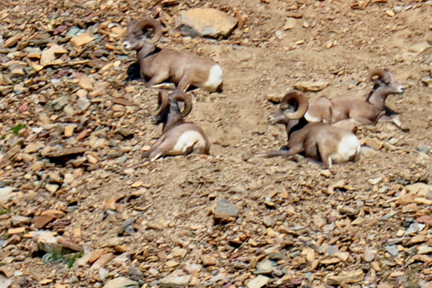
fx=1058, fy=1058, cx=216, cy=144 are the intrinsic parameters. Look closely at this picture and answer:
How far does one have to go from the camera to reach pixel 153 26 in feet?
40.1

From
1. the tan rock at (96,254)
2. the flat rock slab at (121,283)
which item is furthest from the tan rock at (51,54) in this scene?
the flat rock slab at (121,283)

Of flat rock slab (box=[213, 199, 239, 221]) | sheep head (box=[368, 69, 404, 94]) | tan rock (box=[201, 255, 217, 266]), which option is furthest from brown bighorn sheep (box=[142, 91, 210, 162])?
sheep head (box=[368, 69, 404, 94])

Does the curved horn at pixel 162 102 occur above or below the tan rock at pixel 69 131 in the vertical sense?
above

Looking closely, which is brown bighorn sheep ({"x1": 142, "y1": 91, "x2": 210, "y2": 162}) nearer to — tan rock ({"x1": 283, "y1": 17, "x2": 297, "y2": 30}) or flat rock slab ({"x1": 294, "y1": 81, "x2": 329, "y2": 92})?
flat rock slab ({"x1": 294, "y1": 81, "x2": 329, "y2": 92})

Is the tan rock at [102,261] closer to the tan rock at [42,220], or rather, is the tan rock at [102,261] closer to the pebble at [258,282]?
the tan rock at [42,220]

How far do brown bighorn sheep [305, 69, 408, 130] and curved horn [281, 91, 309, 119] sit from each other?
5.4 inches

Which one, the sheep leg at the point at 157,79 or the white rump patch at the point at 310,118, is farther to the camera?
the sheep leg at the point at 157,79

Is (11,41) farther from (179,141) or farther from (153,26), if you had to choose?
(179,141)

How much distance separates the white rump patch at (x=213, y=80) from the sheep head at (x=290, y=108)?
3.21ft

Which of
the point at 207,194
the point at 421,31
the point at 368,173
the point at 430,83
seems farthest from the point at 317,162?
the point at 421,31

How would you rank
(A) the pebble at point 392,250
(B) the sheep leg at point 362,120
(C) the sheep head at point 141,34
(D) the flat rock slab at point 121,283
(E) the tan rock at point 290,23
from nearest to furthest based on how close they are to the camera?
(A) the pebble at point 392,250, (D) the flat rock slab at point 121,283, (B) the sheep leg at point 362,120, (C) the sheep head at point 141,34, (E) the tan rock at point 290,23

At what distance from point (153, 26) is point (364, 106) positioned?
2.72 meters

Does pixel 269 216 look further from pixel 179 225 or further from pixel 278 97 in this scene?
pixel 278 97

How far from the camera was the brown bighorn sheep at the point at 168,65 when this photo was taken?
37.8 feet
